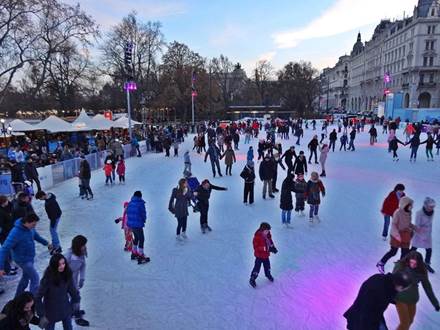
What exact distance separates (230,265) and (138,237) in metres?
1.70

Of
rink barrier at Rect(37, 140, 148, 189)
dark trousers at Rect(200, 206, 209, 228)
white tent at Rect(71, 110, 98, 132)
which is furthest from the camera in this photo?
white tent at Rect(71, 110, 98, 132)

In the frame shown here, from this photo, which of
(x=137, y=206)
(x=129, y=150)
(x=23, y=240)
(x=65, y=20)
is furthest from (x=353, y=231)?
(x=65, y=20)

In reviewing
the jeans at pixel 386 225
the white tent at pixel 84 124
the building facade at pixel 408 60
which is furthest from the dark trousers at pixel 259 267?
the building facade at pixel 408 60

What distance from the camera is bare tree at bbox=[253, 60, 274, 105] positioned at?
76.0 meters

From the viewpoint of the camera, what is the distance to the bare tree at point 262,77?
76.0 meters

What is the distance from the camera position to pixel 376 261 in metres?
6.06

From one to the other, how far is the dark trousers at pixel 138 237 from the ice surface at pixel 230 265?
365 mm

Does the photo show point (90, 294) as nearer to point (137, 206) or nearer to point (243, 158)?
point (137, 206)

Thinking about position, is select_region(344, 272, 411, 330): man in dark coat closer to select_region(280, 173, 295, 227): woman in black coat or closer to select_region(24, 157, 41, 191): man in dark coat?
select_region(280, 173, 295, 227): woman in black coat

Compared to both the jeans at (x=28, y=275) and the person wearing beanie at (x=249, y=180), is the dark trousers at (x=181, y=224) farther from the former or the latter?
the jeans at (x=28, y=275)

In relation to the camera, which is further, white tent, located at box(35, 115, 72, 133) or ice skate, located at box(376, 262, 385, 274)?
white tent, located at box(35, 115, 72, 133)

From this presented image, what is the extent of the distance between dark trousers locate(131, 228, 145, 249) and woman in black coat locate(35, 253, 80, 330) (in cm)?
247

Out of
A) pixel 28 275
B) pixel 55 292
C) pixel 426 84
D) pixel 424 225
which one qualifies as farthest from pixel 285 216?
pixel 426 84

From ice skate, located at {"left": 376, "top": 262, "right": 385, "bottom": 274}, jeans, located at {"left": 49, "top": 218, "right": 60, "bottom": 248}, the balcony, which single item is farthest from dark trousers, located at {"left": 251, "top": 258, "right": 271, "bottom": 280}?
the balcony
